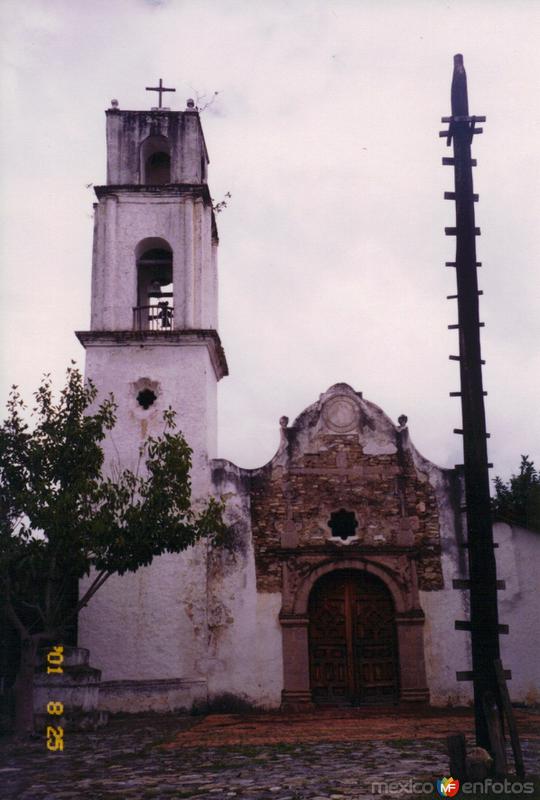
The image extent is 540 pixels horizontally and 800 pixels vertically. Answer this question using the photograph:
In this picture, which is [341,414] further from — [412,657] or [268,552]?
[412,657]

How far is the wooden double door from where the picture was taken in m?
14.8

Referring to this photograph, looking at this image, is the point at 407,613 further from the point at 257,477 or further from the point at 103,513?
the point at 103,513

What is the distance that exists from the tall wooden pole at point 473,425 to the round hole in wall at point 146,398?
346 inches

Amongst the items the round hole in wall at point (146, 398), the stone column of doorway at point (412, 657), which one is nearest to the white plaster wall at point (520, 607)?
the stone column of doorway at point (412, 657)

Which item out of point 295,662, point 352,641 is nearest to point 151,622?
point 295,662

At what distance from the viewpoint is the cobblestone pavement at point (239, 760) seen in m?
7.02

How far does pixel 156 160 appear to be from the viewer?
18469mm

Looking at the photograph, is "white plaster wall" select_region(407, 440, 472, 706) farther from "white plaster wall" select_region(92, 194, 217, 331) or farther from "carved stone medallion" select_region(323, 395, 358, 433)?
"white plaster wall" select_region(92, 194, 217, 331)

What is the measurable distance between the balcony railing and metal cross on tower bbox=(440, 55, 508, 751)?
9077mm

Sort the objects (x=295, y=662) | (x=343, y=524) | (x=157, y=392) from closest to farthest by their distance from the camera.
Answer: (x=295, y=662) → (x=343, y=524) → (x=157, y=392)

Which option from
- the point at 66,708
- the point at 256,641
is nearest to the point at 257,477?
the point at 256,641

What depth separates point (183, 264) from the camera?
54.2 ft

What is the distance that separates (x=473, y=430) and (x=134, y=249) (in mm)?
10435

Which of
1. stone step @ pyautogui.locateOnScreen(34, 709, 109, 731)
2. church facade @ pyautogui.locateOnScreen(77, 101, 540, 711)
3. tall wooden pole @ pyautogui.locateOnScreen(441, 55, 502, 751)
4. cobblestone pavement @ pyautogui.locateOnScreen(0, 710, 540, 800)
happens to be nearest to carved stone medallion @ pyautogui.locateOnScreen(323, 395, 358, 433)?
church facade @ pyautogui.locateOnScreen(77, 101, 540, 711)
